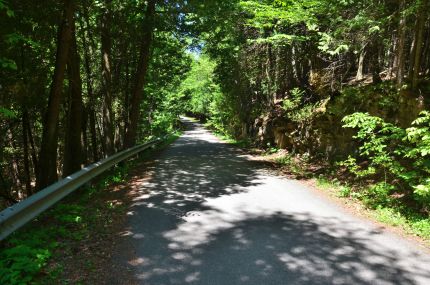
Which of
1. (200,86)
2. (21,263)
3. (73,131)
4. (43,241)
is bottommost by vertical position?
(43,241)

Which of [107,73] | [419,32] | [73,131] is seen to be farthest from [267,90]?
[73,131]

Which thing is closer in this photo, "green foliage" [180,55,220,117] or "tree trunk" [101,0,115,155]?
"tree trunk" [101,0,115,155]

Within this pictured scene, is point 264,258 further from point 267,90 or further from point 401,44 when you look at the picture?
point 267,90

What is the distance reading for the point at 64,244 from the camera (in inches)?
207

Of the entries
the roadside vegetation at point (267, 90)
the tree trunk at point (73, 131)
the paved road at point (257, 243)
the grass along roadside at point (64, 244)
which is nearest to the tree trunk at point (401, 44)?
the roadside vegetation at point (267, 90)

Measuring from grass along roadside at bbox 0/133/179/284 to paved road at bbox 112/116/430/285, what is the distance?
390 millimetres

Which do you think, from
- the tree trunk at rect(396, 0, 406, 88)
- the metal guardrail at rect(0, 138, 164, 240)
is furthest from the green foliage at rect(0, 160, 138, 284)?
the tree trunk at rect(396, 0, 406, 88)

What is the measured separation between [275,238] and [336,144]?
7725mm

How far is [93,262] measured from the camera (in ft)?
15.6

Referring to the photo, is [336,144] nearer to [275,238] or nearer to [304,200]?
[304,200]

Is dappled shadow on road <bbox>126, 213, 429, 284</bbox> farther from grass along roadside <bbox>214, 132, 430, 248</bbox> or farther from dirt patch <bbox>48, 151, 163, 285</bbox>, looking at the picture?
grass along roadside <bbox>214, 132, 430, 248</bbox>

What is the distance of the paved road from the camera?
4344 mm

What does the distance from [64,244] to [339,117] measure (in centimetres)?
1002

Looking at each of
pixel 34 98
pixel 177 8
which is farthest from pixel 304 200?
pixel 177 8
